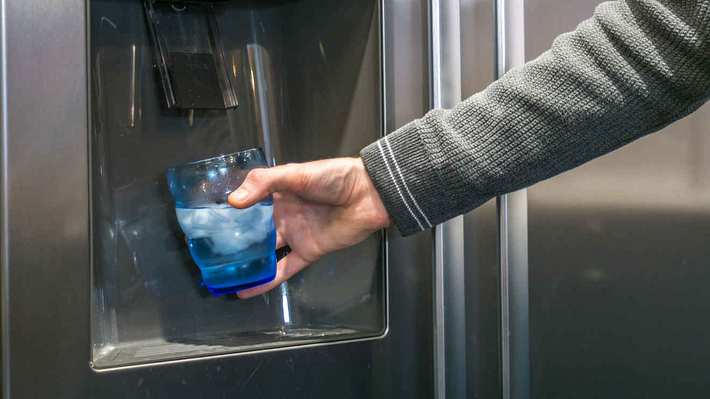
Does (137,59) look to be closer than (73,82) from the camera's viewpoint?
Answer: No

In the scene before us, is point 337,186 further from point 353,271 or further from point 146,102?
point 146,102

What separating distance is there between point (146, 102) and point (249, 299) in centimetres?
25

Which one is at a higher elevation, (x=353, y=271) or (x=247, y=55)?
(x=247, y=55)

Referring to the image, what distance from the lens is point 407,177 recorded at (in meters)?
0.76

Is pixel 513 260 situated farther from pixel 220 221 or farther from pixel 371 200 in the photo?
pixel 220 221

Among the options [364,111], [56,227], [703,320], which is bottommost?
[703,320]

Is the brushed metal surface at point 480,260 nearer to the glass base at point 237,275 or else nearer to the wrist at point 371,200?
the wrist at point 371,200

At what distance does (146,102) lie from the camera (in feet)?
2.54

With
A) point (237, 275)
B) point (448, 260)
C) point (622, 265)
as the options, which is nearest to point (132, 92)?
point (237, 275)

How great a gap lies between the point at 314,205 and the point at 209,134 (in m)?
0.14

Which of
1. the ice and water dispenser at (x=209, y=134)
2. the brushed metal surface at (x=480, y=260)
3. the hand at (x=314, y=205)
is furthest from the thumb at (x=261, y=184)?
the brushed metal surface at (x=480, y=260)

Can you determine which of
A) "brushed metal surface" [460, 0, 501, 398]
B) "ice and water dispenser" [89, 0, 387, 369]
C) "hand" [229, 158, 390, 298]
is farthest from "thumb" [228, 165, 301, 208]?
"brushed metal surface" [460, 0, 501, 398]

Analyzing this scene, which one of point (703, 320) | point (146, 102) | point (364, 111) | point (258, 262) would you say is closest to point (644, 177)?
point (703, 320)

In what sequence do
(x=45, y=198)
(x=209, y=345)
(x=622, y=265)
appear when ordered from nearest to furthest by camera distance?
(x=45, y=198) < (x=209, y=345) < (x=622, y=265)
